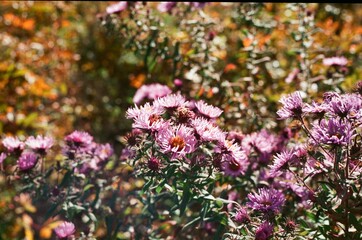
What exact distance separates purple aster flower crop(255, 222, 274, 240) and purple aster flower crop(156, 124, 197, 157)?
0.28m

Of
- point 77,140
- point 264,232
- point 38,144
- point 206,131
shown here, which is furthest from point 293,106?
point 38,144

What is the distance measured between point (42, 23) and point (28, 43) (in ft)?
0.85

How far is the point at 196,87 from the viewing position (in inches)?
107

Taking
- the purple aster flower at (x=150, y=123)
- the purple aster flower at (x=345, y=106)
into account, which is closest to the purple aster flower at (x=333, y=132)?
the purple aster flower at (x=345, y=106)

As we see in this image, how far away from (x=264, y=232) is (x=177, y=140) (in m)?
0.34

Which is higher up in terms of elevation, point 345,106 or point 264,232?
point 345,106

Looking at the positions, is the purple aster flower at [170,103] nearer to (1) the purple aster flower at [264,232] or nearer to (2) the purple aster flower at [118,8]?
(1) the purple aster flower at [264,232]

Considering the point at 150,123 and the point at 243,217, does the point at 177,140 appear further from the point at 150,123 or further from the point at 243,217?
the point at 243,217

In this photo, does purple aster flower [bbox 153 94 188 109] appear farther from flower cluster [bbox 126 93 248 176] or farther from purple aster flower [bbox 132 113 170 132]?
purple aster flower [bbox 132 113 170 132]

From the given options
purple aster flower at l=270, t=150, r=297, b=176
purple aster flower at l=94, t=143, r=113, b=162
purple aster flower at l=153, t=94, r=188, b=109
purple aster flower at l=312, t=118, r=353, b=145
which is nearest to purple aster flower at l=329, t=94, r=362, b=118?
purple aster flower at l=312, t=118, r=353, b=145

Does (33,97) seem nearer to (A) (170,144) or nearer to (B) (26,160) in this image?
(B) (26,160)

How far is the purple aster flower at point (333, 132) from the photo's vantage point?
4.44 feet

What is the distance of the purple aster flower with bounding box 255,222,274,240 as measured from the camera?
4.70 ft

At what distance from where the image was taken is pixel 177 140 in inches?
57.1
